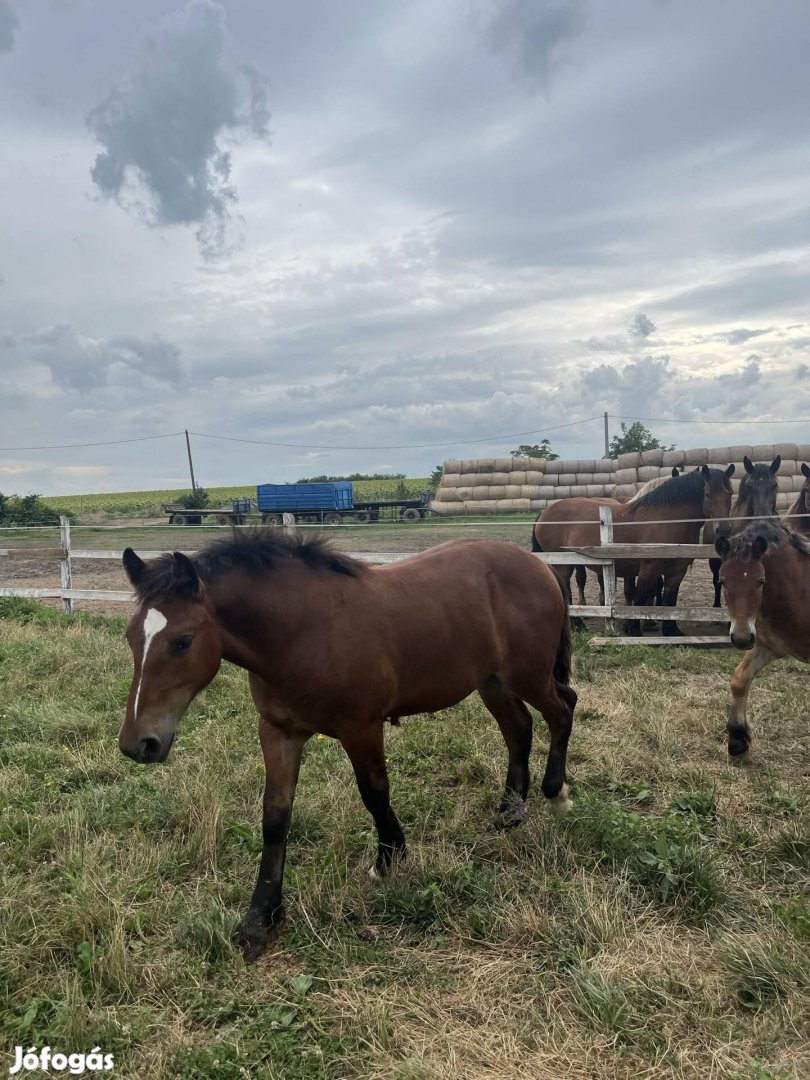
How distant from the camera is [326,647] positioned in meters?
3.34

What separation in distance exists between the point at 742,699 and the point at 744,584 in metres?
0.83

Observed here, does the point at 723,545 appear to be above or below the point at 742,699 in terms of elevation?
above

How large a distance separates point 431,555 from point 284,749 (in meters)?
1.42

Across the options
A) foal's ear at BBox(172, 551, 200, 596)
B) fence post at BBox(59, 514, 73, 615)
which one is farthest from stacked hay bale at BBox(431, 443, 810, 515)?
foal's ear at BBox(172, 551, 200, 596)

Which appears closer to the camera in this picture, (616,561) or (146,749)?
(146,749)

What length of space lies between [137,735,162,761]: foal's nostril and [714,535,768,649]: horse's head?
378cm

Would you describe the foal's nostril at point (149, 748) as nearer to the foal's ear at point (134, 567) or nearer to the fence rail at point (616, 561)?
the foal's ear at point (134, 567)

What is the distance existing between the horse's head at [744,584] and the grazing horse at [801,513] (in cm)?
289

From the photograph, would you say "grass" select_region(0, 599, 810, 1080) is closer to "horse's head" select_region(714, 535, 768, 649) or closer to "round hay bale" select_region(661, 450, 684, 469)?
"horse's head" select_region(714, 535, 768, 649)

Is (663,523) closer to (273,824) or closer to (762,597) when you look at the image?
(762,597)

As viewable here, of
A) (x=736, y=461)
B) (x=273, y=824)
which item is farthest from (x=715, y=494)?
(x=736, y=461)

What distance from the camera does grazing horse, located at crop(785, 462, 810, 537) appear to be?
783 cm

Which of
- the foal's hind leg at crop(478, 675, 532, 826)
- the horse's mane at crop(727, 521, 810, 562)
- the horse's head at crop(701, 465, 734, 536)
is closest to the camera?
the foal's hind leg at crop(478, 675, 532, 826)

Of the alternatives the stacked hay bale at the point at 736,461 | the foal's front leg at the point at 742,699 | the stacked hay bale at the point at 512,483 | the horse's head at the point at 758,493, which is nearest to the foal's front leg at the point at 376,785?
the foal's front leg at the point at 742,699
